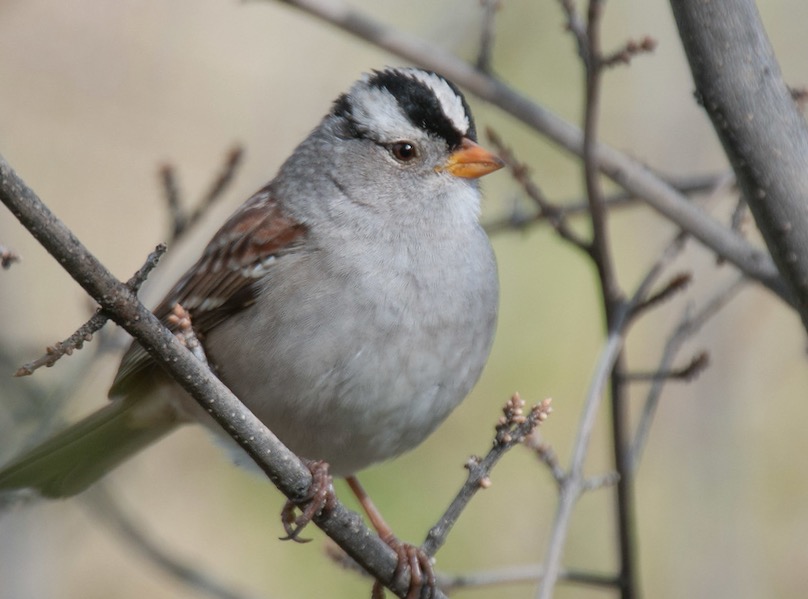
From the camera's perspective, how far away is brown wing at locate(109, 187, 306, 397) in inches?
131

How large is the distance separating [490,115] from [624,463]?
12.9 feet

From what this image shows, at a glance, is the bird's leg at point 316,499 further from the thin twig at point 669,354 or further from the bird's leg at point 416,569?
the thin twig at point 669,354

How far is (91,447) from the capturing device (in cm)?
373

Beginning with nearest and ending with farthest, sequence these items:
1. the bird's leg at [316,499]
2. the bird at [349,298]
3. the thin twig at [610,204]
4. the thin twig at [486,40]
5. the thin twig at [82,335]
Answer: the thin twig at [82,335], the bird's leg at [316,499], the bird at [349,298], the thin twig at [486,40], the thin twig at [610,204]

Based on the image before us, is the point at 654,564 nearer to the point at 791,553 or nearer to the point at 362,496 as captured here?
the point at 791,553

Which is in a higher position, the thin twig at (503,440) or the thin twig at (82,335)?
the thin twig at (503,440)

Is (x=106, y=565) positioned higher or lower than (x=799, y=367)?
lower

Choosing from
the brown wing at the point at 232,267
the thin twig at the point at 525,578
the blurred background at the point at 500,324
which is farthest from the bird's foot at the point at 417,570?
the blurred background at the point at 500,324

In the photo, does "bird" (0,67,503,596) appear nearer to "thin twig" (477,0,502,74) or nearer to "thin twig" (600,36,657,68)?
"thin twig" (477,0,502,74)

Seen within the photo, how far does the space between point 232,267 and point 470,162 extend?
790 mm

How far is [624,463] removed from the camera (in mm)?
2873

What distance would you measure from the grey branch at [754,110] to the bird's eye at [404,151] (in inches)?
48.8

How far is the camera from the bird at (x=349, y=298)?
9.98 ft

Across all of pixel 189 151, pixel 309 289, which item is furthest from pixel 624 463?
Result: pixel 189 151
